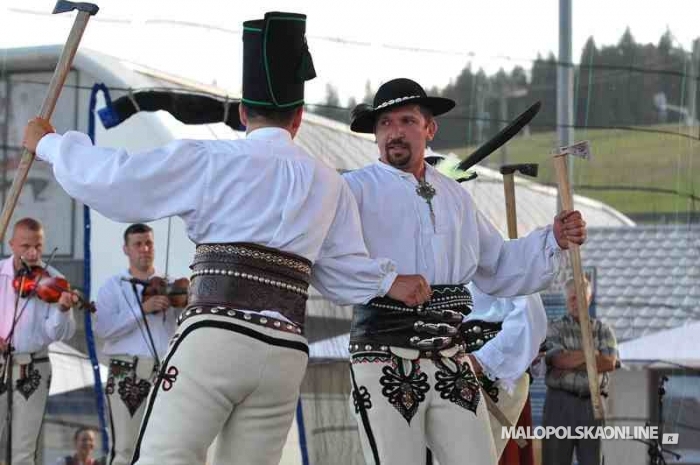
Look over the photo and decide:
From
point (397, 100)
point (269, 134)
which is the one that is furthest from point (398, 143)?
point (269, 134)

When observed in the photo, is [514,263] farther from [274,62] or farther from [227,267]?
[227,267]

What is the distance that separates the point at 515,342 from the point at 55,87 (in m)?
2.66

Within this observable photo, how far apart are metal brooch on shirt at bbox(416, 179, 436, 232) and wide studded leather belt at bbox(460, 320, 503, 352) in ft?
3.88

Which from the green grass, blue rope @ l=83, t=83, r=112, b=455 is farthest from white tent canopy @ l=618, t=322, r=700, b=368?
blue rope @ l=83, t=83, r=112, b=455

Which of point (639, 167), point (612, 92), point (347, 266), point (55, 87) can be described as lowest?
point (347, 266)

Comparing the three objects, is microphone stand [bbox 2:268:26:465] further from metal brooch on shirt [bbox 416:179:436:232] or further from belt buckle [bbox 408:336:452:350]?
belt buckle [bbox 408:336:452:350]

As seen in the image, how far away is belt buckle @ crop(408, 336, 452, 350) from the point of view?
4379 mm

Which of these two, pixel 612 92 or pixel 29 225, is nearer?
pixel 29 225

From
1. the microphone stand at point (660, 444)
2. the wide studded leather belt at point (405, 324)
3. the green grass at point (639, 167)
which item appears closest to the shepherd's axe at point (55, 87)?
the wide studded leather belt at point (405, 324)

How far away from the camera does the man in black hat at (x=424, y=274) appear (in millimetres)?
4297

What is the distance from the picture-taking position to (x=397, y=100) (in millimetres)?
4633

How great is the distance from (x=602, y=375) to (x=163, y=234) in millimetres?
2700

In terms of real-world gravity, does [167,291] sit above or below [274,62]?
below

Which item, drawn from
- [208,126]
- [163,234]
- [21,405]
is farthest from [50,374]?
[208,126]
